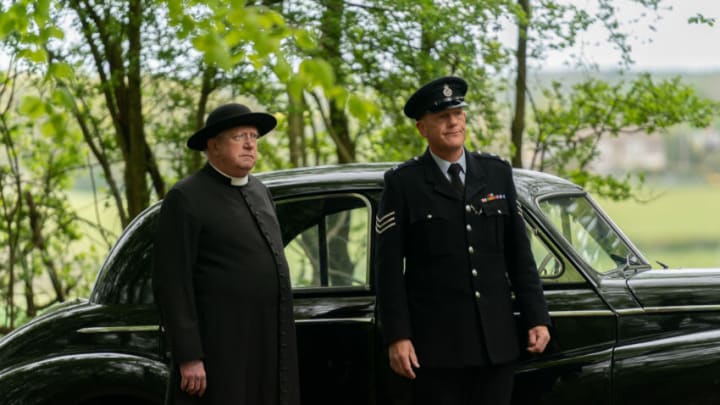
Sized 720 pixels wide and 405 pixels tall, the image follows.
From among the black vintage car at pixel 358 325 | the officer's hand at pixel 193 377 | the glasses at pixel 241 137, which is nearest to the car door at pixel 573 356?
the black vintage car at pixel 358 325

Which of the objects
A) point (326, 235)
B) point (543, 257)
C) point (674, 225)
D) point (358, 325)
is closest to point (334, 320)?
point (358, 325)

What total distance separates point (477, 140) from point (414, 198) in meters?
6.62

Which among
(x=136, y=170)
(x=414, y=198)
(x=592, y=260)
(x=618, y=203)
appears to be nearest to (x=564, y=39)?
(x=618, y=203)

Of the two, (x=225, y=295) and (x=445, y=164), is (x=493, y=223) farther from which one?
(x=225, y=295)

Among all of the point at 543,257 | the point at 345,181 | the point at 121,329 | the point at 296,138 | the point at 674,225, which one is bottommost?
the point at 674,225

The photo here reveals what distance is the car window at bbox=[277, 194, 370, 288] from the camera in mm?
4840

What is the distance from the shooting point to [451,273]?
13.8 ft

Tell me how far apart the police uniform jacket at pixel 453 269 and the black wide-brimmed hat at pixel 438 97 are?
224 mm

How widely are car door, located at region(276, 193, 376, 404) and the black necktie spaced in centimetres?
64

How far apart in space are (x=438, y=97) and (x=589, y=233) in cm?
134

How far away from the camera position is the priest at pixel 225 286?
412cm

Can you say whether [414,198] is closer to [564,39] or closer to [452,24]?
[452,24]

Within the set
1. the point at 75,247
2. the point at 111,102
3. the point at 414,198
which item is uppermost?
the point at 111,102

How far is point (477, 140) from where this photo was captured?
1078cm
